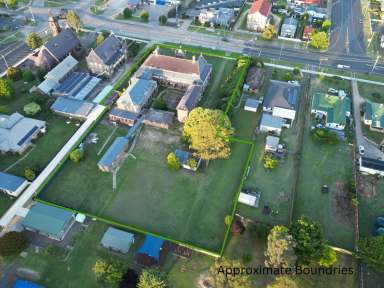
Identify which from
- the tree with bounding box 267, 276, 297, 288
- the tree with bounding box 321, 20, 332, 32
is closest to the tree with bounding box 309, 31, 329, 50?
the tree with bounding box 321, 20, 332, 32

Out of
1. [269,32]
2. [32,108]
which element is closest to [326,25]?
[269,32]

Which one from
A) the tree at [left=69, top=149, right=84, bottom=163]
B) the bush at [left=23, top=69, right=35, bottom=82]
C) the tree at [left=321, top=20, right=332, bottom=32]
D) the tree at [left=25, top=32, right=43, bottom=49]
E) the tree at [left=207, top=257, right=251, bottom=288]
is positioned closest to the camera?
the tree at [left=207, top=257, right=251, bottom=288]

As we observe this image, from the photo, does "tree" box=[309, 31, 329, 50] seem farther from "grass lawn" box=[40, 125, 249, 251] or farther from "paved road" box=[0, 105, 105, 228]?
"paved road" box=[0, 105, 105, 228]

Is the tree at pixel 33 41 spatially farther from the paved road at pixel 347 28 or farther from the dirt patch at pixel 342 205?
the paved road at pixel 347 28

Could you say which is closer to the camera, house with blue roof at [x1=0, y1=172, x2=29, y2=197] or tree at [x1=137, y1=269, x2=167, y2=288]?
tree at [x1=137, y1=269, x2=167, y2=288]

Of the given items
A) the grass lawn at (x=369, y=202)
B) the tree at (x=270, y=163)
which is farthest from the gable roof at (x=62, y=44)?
the grass lawn at (x=369, y=202)

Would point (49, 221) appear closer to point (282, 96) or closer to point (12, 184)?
point (12, 184)

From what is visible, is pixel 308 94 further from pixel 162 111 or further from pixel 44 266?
pixel 44 266

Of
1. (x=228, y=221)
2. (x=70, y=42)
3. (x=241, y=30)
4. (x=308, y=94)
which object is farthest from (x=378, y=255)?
(x=70, y=42)
